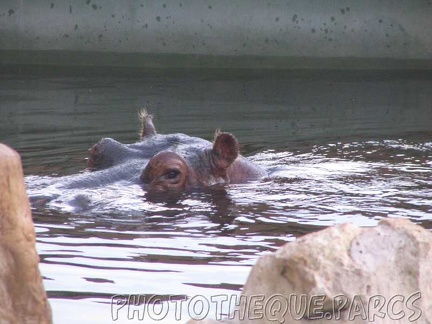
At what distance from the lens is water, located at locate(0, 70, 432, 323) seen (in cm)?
381

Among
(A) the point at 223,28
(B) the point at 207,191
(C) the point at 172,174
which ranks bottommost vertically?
(B) the point at 207,191

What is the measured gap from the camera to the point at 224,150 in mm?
5805

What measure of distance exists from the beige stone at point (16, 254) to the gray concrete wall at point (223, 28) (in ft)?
35.8

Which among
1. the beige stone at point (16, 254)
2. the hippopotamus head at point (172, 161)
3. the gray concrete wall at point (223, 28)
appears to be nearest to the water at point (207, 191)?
the hippopotamus head at point (172, 161)

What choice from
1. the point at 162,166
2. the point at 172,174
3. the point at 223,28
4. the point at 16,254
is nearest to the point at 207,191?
the point at 172,174

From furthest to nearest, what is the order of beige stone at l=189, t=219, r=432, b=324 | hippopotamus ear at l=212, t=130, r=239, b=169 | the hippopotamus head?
hippopotamus ear at l=212, t=130, r=239, b=169 → the hippopotamus head → beige stone at l=189, t=219, r=432, b=324

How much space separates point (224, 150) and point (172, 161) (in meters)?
0.42

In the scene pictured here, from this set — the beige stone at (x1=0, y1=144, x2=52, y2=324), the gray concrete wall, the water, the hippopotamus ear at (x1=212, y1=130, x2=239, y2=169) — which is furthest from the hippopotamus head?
the gray concrete wall

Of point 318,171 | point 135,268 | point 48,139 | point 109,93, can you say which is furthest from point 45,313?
point 109,93

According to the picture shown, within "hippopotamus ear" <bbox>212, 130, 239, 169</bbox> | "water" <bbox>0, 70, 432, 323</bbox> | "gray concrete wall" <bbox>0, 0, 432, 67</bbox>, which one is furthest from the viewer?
"gray concrete wall" <bbox>0, 0, 432, 67</bbox>

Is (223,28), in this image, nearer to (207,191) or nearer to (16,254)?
(207,191)

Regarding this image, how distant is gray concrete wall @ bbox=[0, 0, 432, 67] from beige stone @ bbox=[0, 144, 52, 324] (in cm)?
1092

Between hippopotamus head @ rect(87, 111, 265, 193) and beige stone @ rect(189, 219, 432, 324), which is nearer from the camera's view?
beige stone @ rect(189, 219, 432, 324)

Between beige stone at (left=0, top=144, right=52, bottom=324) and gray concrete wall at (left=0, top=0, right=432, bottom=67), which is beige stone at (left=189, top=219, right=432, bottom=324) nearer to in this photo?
beige stone at (left=0, top=144, right=52, bottom=324)
